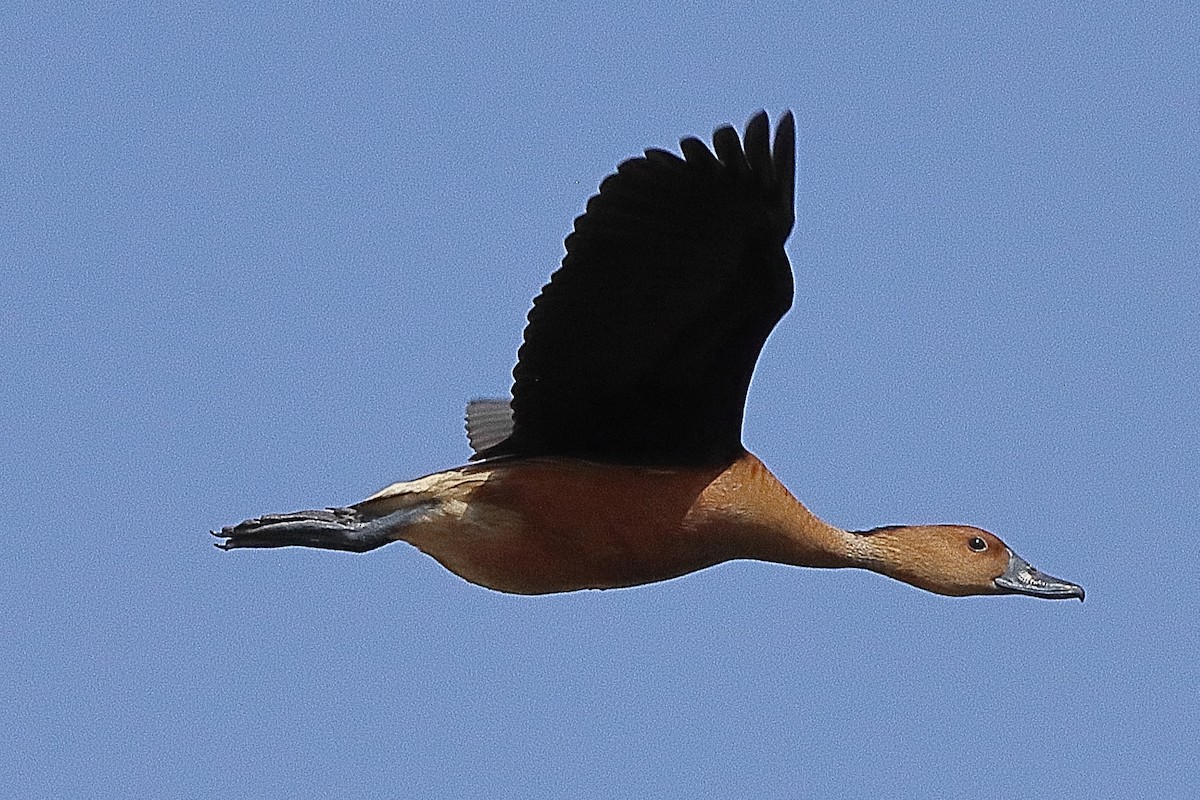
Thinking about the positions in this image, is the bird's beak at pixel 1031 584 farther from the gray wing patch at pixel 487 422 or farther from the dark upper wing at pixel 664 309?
the gray wing patch at pixel 487 422

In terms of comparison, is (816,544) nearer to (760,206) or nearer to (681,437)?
(681,437)

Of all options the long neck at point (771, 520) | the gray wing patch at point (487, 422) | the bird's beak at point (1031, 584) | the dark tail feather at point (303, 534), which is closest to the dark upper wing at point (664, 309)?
the long neck at point (771, 520)

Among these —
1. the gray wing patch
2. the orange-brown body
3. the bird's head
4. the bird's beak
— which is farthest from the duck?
the gray wing patch

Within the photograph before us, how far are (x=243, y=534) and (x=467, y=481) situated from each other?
1036mm

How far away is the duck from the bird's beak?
750mm

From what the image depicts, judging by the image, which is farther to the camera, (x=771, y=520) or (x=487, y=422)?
(x=487, y=422)

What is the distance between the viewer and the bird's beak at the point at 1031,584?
9.51 meters

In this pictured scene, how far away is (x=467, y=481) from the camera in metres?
8.88

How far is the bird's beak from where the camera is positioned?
9508 mm

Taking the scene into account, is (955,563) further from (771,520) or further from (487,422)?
(487,422)

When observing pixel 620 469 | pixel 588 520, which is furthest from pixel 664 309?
pixel 588 520

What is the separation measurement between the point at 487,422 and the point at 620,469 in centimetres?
191

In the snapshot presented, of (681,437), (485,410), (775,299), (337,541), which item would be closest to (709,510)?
(681,437)

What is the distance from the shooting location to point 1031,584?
954 centimetres
